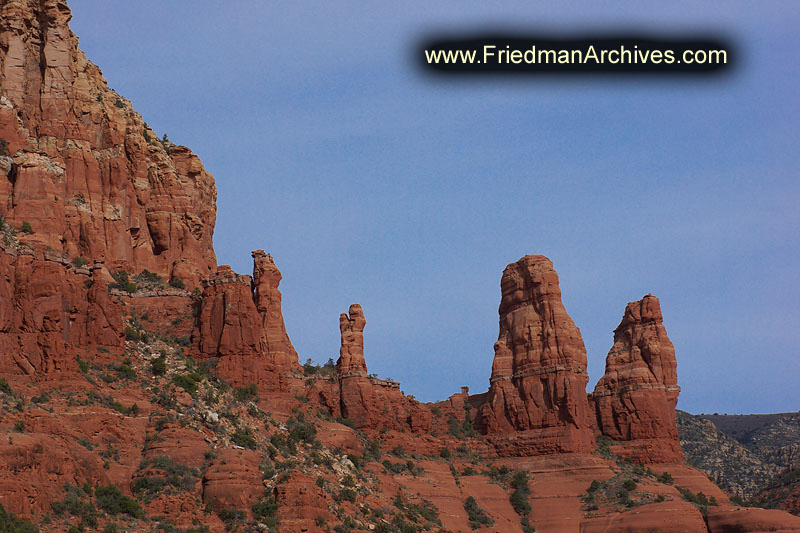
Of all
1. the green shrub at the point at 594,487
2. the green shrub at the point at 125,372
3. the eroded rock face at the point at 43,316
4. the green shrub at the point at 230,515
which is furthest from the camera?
the green shrub at the point at 594,487

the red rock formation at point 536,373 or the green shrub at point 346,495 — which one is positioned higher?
the red rock formation at point 536,373

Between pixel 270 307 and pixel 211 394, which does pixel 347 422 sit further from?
pixel 211 394

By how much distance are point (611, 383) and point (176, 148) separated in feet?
172

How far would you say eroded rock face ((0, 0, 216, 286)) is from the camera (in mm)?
106000

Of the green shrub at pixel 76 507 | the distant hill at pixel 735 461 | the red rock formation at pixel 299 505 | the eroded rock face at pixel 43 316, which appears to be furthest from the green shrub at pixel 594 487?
the green shrub at pixel 76 507

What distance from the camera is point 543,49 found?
222 feet

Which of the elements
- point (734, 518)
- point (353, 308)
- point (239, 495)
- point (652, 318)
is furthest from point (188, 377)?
point (652, 318)

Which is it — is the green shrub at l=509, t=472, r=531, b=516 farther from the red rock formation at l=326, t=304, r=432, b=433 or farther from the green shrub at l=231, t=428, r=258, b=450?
the green shrub at l=231, t=428, r=258, b=450

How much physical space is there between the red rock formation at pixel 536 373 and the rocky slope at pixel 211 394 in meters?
0.23

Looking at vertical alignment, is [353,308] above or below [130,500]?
above

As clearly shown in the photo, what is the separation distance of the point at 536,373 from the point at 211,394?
155ft

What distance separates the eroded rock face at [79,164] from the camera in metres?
106

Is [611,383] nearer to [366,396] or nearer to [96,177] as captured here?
[366,396]

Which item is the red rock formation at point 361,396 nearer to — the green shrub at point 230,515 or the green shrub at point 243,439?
the green shrub at point 243,439
